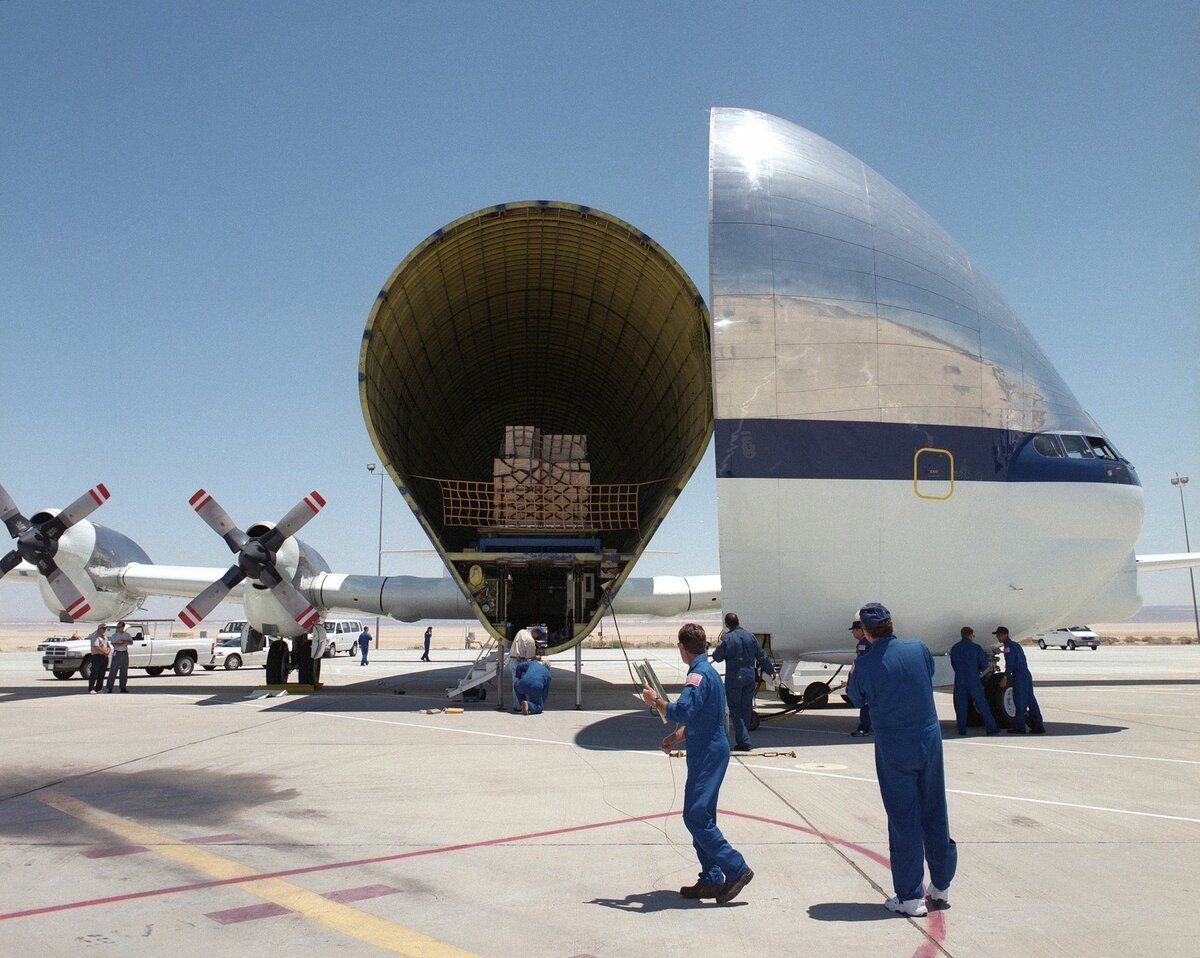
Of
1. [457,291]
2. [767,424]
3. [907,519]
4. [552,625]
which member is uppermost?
[457,291]

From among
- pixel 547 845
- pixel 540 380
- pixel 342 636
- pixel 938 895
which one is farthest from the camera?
pixel 342 636

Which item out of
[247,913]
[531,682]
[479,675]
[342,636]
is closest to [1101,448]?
[531,682]

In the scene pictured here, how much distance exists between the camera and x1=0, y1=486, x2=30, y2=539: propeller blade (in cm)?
1856

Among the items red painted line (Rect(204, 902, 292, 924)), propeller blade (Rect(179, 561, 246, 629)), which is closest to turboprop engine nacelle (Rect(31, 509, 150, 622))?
propeller blade (Rect(179, 561, 246, 629))

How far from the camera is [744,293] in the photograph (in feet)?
36.6

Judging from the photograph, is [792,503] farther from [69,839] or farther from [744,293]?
[69,839]

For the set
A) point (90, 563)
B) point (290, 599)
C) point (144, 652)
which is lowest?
point (144, 652)

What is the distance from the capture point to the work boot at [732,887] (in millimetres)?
4715

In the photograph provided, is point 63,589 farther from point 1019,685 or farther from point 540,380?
point 1019,685

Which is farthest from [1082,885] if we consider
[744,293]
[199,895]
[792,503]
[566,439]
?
[566,439]

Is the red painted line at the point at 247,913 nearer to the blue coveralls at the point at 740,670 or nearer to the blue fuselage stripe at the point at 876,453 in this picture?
the blue coveralls at the point at 740,670

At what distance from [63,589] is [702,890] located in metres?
18.5

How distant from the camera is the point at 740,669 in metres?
10.8

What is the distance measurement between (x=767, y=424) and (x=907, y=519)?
86.4 inches
